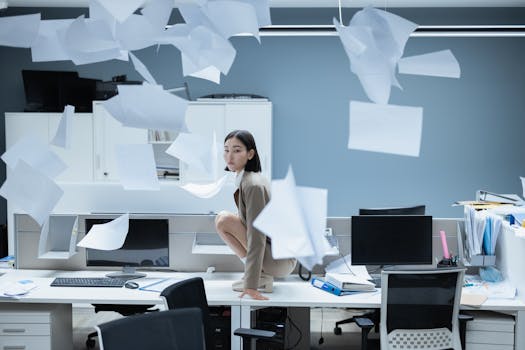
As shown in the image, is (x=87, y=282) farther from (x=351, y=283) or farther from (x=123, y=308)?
(x=351, y=283)

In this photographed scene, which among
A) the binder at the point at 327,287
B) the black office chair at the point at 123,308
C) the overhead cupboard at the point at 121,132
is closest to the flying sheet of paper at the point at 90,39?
the binder at the point at 327,287

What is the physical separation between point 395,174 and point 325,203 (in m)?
5.19

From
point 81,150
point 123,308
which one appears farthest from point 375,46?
point 81,150

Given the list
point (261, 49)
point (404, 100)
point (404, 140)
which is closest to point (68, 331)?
point (404, 140)

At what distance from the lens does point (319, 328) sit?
427 centimetres

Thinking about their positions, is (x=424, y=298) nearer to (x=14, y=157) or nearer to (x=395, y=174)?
(x=14, y=157)

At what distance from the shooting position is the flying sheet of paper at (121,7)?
87 centimetres

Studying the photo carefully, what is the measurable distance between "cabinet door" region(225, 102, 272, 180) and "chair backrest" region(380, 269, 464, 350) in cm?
260

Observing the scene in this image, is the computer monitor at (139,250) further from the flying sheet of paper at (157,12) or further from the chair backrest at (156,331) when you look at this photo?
the flying sheet of paper at (157,12)

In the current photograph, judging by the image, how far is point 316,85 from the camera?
573cm

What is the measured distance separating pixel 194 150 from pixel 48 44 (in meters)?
0.35

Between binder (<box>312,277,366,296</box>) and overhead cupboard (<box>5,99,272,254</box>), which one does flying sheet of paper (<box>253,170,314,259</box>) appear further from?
overhead cupboard (<box>5,99,272,254</box>)

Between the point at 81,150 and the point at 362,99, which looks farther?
the point at 362,99

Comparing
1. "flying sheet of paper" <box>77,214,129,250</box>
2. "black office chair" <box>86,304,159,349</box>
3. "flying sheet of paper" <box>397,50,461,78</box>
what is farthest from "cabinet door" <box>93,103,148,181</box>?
"flying sheet of paper" <box>397,50,461,78</box>
